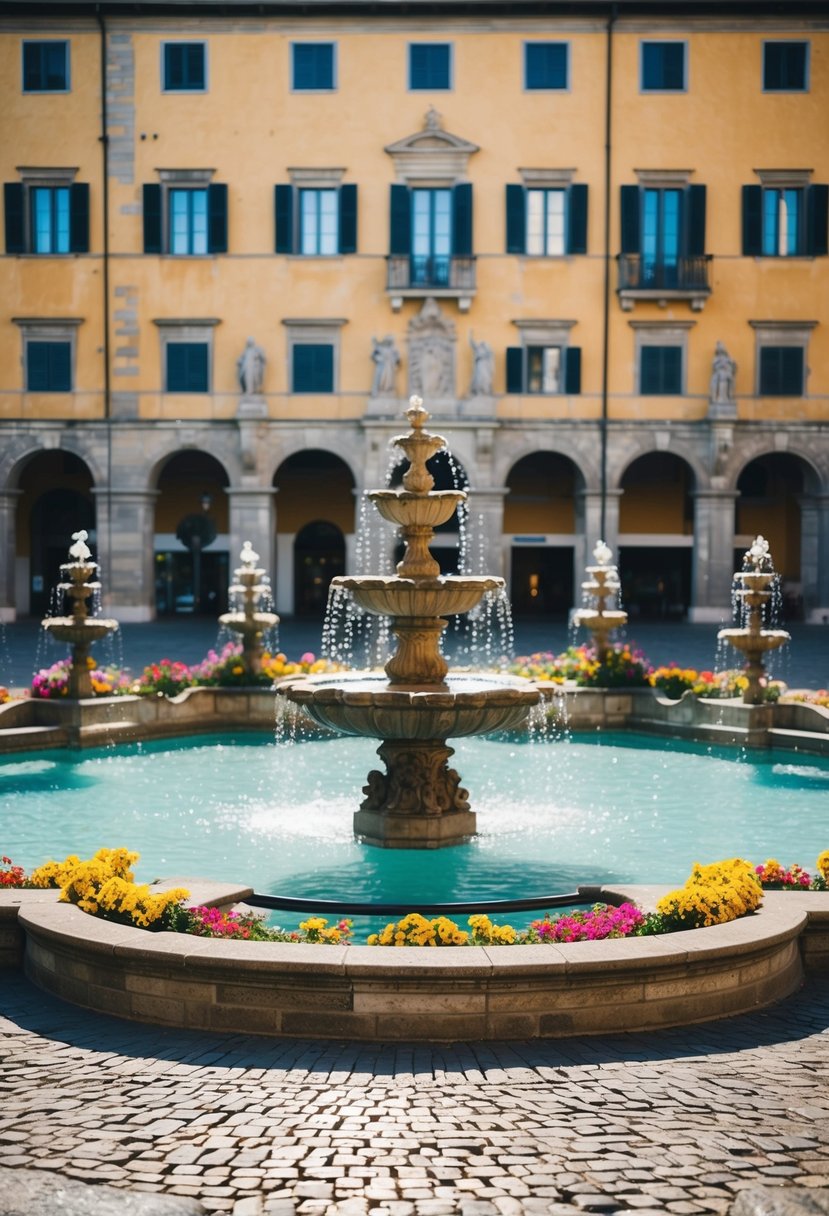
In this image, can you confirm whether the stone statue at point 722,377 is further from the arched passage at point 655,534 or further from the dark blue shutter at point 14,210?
the dark blue shutter at point 14,210

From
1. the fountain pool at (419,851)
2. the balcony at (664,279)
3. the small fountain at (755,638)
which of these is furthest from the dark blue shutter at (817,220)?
the fountain pool at (419,851)

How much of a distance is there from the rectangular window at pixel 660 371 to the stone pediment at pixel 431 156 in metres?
6.75

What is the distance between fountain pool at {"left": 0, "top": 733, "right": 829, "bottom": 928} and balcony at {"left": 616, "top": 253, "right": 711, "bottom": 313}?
66.6 feet

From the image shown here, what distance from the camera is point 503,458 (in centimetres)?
3644

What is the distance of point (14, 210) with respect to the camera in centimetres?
3638

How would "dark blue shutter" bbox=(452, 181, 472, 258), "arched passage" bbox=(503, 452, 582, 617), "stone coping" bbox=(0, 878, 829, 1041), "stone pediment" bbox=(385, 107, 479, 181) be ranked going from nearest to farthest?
1. "stone coping" bbox=(0, 878, 829, 1041)
2. "dark blue shutter" bbox=(452, 181, 472, 258)
3. "stone pediment" bbox=(385, 107, 479, 181)
4. "arched passage" bbox=(503, 452, 582, 617)

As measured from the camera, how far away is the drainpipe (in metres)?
36.0

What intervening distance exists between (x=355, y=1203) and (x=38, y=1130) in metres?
1.42

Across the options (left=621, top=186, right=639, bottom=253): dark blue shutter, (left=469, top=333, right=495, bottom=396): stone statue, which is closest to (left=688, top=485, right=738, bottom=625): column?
(left=469, top=333, right=495, bottom=396): stone statue

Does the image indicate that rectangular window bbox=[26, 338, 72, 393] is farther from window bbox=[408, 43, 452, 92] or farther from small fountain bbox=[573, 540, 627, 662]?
small fountain bbox=[573, 540, 627, 662]

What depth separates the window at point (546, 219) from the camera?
35.9 meters

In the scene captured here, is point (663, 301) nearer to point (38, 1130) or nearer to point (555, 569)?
point (555, 569)

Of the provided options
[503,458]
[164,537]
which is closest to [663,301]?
[503,458]

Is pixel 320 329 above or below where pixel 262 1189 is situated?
above
